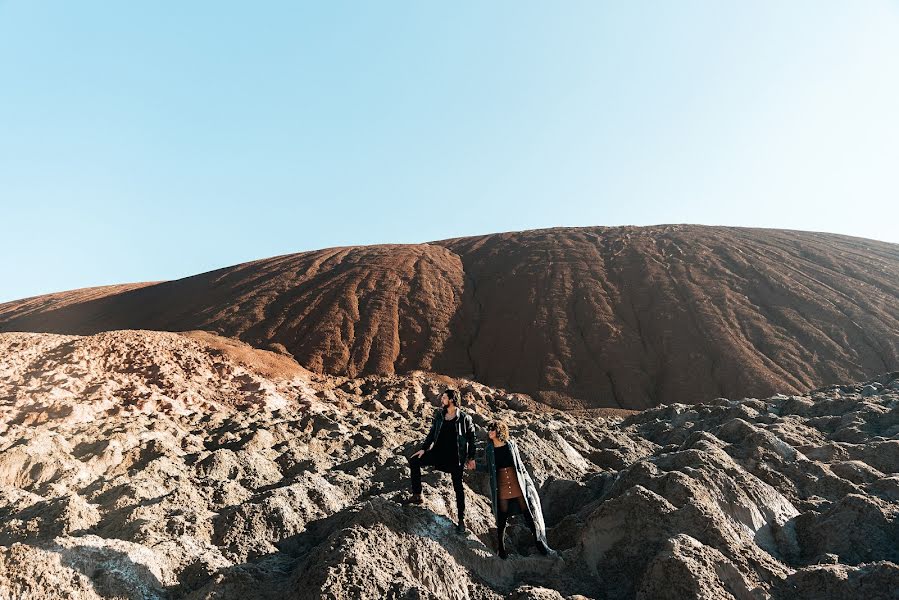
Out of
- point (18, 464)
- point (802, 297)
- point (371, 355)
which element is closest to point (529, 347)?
point (371, 355)

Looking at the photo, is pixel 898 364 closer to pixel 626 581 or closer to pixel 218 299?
pixel 626 581

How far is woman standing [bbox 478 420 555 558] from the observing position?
464 cm

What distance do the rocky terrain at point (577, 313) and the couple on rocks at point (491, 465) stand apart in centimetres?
1999

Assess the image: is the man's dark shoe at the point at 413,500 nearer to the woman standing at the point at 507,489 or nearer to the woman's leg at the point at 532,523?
the woman standing at the point at 507,489

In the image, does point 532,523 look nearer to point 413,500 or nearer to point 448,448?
point 448,448

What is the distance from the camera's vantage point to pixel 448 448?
4.90 m

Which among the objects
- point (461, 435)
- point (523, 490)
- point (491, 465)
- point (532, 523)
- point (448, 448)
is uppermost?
point (461, 435)

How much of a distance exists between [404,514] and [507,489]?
0.90 metres

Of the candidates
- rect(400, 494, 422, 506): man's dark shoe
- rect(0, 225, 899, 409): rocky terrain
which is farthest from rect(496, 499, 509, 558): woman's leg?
rect(0, 225, 899, 409): rocky terrain

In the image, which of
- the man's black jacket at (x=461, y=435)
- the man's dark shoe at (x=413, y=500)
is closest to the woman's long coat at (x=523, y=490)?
the man's black jacket at (x=461, y=435)

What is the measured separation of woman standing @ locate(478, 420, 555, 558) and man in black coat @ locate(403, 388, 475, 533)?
0.22 metres

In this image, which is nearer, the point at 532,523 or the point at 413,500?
the point at 532,523

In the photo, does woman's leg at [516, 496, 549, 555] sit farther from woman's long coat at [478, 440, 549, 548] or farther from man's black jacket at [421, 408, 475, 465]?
man's black jacket at [421, 408, 475, 465]

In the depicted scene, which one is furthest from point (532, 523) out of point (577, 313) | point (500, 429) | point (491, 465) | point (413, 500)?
point (577, 313)
